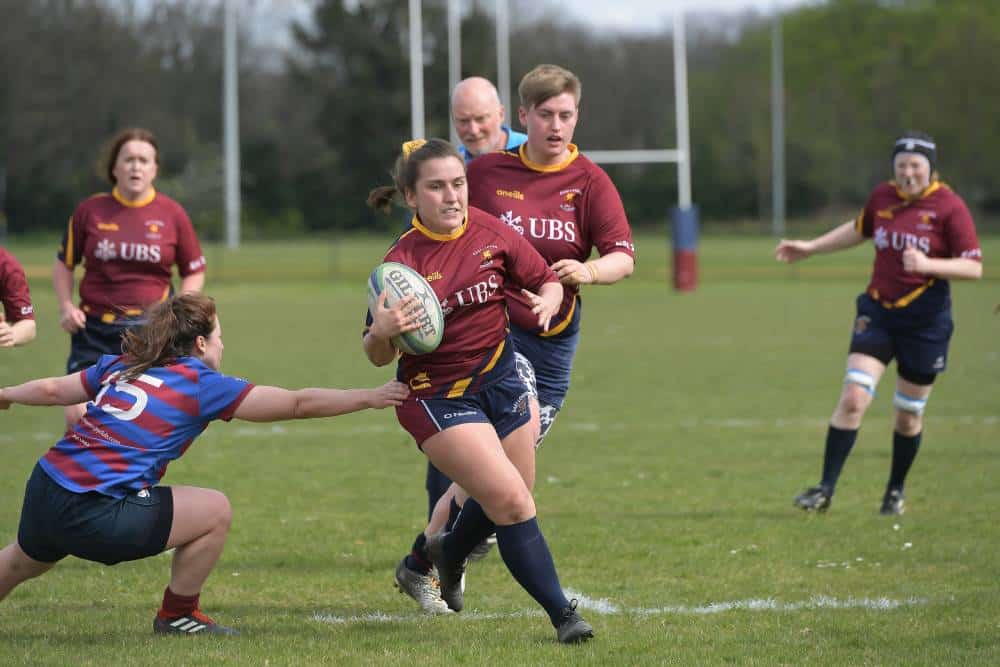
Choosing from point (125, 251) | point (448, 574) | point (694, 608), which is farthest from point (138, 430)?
point (125, 251)

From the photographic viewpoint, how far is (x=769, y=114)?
215 ft

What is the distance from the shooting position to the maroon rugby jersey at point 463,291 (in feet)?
15.9

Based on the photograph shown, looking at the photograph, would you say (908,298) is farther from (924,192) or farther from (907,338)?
(924,192)

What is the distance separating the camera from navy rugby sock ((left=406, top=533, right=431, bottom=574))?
568cm

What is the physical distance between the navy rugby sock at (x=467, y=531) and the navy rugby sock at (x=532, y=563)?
39 centimetres

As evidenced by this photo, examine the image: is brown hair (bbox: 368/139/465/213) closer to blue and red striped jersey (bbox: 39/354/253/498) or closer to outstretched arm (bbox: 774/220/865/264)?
blue and red striped jersey (bbox: 39/354/253/498)

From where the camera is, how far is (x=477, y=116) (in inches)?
242

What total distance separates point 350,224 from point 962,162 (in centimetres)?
2615

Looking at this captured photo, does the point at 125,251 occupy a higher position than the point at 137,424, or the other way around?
the point at 125,251

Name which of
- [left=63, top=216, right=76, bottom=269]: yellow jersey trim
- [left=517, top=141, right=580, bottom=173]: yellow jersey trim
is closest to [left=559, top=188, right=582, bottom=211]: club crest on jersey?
[left=517, top=141, right=580, bottom=173]: yellow jersey trim

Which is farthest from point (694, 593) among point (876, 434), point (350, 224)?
point (350, 224)

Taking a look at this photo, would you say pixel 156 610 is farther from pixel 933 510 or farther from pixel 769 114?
pixel 769 114

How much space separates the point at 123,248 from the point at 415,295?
3.61 meters

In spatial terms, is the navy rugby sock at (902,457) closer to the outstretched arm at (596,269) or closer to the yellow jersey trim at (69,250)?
the outstretched arm at (596,269)
